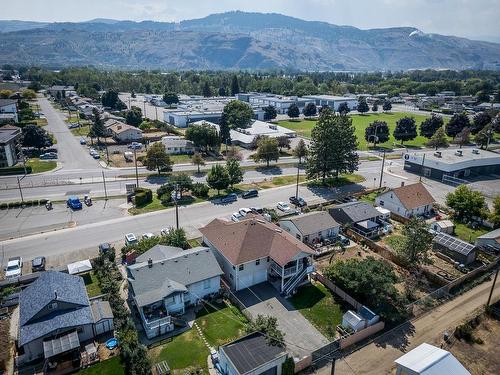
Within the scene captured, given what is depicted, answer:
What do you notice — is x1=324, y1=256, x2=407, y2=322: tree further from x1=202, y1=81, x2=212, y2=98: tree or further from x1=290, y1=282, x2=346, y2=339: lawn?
x1=202, y1=81, x2=212, y2=98: tree

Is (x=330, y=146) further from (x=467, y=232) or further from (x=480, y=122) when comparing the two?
(x=480, y=122)

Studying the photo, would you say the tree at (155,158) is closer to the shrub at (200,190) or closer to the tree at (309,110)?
the shrub at (200,190)

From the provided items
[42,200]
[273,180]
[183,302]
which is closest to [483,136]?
[273,180]

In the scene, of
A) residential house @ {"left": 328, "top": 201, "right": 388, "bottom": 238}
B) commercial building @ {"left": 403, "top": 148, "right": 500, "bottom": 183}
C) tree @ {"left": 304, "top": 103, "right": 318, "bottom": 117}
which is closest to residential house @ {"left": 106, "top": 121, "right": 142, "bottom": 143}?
residential house @ {"left": 328, "top": 201, "right": 388, "bottom": 238}

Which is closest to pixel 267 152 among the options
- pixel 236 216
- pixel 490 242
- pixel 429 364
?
pixel 236 216

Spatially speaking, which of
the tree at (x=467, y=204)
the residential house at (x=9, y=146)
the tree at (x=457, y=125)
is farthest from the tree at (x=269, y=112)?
the tree at (x=467, y=204)
